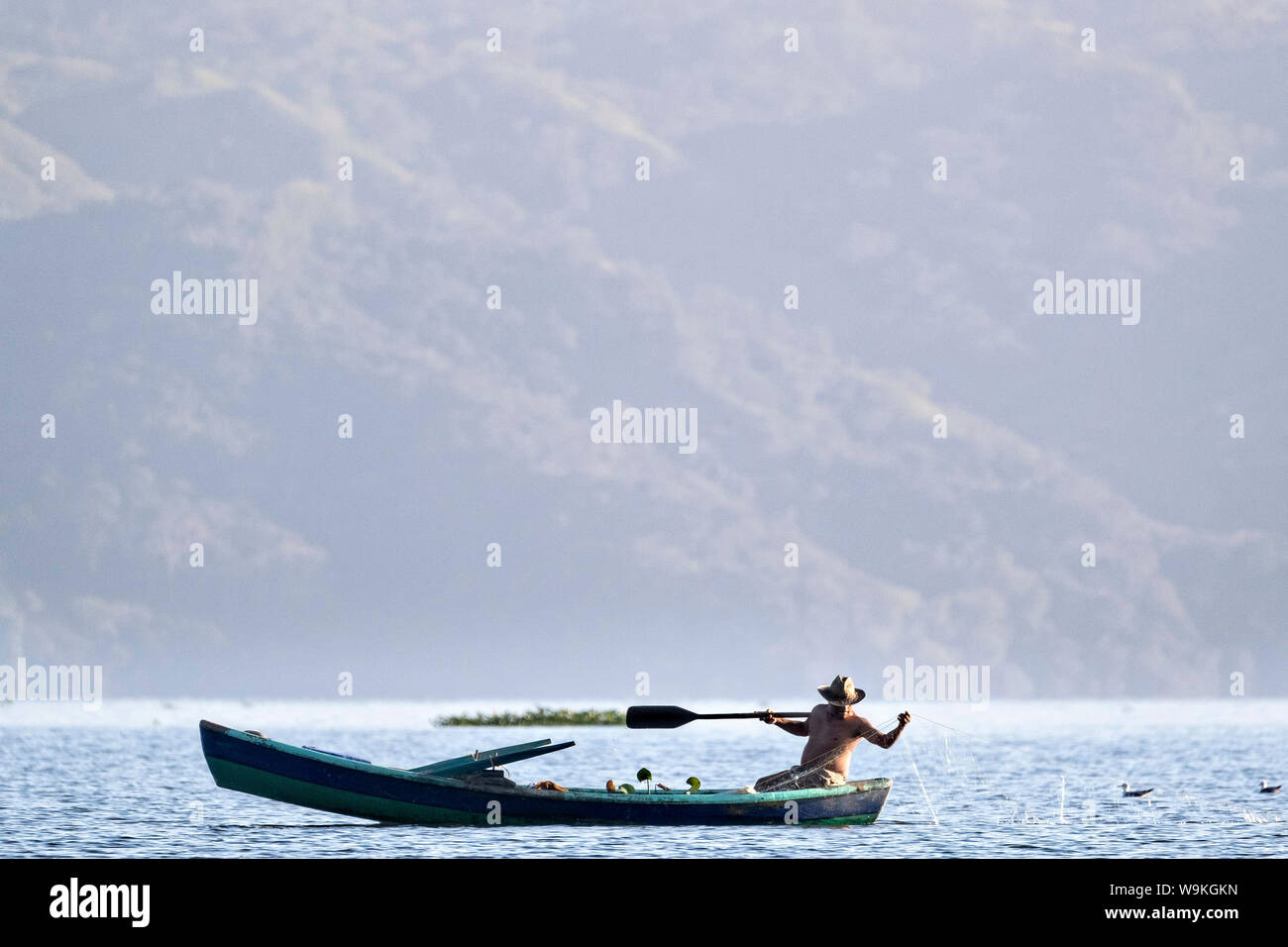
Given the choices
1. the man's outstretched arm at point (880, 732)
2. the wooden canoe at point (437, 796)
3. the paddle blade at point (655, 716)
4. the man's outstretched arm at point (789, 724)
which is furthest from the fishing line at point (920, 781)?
the wooden canoe at point (437, 796)

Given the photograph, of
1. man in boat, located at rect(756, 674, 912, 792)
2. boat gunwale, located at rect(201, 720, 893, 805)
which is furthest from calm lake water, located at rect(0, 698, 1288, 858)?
man in boat, located at rect(756, 674, 912, 792)

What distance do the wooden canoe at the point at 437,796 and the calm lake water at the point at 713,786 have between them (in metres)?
0.38

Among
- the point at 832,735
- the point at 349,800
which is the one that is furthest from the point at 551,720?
the point at 832,735

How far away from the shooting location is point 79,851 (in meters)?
30.8

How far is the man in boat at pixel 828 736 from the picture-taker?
30.8m

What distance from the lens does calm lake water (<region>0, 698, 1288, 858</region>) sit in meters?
30.8

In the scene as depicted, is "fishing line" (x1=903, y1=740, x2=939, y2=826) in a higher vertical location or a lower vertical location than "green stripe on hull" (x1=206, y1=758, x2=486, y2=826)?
lower

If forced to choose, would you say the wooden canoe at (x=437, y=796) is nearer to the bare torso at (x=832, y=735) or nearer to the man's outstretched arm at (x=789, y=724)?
the bare torso at (x=832, y=735)

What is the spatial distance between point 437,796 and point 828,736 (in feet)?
20.5

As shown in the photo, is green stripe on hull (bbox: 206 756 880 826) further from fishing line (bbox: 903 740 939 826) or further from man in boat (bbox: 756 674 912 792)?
fishing line (bbox: 903 740 939 826)

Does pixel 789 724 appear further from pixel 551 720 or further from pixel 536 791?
pixel 551 720

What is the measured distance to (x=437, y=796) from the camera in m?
30.9

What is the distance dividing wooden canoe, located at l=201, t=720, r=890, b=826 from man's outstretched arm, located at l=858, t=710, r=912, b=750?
1368 mm
